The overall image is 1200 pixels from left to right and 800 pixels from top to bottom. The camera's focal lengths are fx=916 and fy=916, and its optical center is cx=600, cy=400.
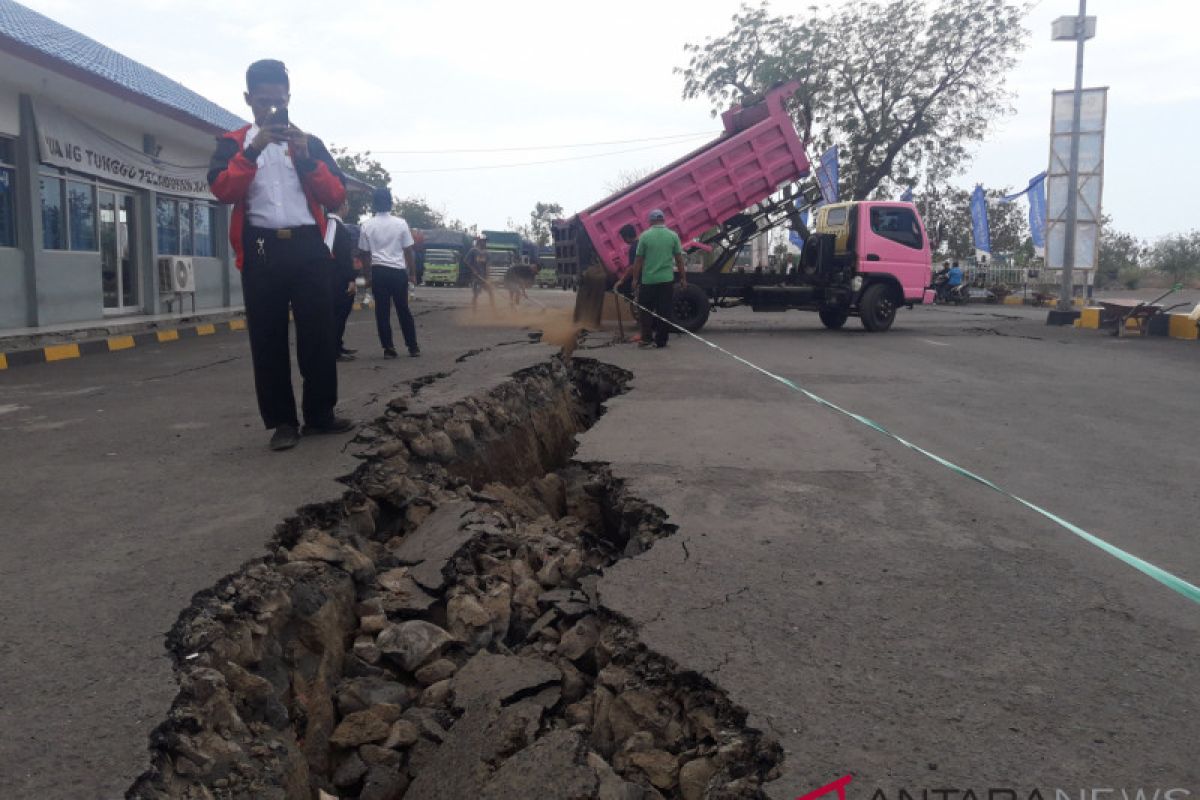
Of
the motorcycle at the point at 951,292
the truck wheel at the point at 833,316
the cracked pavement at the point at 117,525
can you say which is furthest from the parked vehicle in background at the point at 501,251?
the cracked pavement at the point at 117,525

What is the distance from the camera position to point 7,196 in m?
11.8

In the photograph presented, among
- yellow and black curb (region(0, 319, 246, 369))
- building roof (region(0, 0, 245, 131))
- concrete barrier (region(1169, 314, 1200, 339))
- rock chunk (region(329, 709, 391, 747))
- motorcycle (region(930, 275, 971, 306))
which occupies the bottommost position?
rock chunk (region(329, 709, 391, 747))

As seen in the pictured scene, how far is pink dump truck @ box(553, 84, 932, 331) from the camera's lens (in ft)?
46.2

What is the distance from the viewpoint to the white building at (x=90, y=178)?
11586 millimetres

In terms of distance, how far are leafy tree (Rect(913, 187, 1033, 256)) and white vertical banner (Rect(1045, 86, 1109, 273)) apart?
13.5 metres

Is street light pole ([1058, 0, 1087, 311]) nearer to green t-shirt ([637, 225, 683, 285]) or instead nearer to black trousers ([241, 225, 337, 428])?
green t-shirt ([637, 225, 683, 285])

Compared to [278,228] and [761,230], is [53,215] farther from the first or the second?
[761,230]

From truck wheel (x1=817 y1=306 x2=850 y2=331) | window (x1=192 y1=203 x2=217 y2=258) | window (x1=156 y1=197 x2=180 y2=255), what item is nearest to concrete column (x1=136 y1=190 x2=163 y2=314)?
window (x1=156 y1=197 x2=180 y2=255)

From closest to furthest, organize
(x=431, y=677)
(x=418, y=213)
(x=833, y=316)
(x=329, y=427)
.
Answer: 1. (x=431, y=677)
2. (x=329, y=427)
3. (x=833, y=316)
4. (x=418, y=213)

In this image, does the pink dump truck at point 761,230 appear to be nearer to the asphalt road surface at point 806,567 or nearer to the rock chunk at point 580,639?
the asphalt road surface at point 806,567

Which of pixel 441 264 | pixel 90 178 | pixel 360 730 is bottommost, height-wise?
pixel 360 730

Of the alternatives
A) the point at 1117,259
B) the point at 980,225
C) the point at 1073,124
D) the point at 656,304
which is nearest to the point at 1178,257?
the point at 1117,259

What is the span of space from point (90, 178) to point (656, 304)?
29.4 ft

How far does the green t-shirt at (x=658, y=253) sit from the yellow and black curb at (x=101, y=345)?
6.78m
